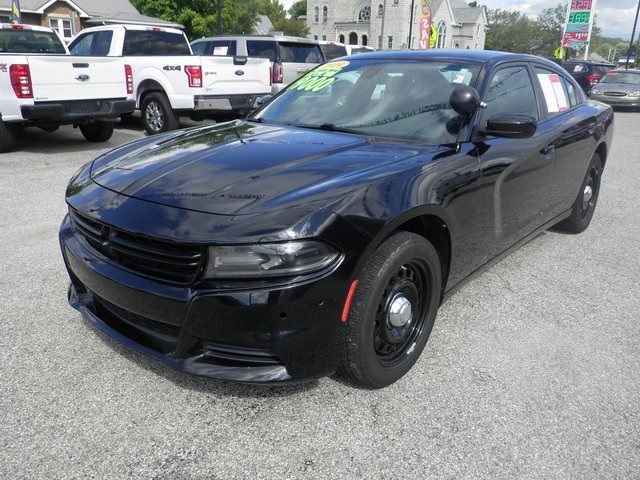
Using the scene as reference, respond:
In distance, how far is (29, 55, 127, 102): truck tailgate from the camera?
25.9 ft

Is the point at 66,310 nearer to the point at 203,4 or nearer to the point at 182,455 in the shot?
the point at 182,455

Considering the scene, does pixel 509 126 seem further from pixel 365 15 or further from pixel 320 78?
pixel 365 15

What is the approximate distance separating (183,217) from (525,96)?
285 cm

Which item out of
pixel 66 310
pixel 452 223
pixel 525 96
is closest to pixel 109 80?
pixel 66 310

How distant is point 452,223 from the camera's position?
2.88 metres

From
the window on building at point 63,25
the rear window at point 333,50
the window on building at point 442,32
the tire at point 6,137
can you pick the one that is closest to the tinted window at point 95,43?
the tire at point 6,137

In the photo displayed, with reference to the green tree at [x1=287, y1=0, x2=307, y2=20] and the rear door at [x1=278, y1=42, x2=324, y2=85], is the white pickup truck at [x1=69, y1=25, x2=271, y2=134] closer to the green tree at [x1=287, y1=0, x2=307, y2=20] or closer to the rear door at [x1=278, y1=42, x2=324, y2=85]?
the rear door at [x1=278, y1=42, x2=324, y2=85]

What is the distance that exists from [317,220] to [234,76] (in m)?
8.24

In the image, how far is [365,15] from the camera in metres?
76.3

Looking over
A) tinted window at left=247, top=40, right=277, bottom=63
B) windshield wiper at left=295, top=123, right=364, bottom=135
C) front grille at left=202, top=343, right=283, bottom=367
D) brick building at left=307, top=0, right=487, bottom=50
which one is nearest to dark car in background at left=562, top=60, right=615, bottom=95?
tinted window at left=247, top=40, right=277, bottom=63

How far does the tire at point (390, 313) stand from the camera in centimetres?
234

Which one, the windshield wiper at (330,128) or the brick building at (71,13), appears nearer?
the windshield wiper at (330,128)

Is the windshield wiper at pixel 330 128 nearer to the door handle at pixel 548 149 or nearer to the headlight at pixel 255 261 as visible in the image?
the headlight at pixel 255 261

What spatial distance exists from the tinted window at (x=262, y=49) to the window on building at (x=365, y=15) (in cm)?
6940
